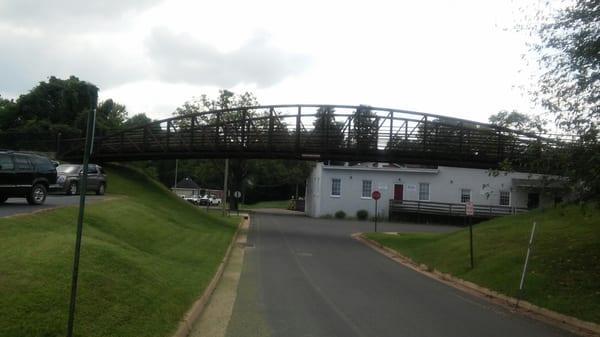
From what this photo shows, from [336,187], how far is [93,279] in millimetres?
49479

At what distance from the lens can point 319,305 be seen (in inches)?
473

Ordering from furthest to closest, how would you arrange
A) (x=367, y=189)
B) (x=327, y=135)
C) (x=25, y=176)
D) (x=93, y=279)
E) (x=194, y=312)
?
(x=367, y=189) < (x=327, y=135) < (x=25, y=176) < (x=194, y=312) < (x=93, y=279)

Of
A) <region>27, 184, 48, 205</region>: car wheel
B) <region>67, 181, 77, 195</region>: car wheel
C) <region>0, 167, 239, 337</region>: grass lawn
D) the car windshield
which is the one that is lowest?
<region>0, 167, 239, 337</region>: grass lawn

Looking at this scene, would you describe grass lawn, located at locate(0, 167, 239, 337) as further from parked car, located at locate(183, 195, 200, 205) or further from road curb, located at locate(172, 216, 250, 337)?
parked car, located at locate(183, 195, 200, 205)

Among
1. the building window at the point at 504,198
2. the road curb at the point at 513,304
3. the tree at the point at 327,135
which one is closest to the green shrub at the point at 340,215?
the building window at the point at 504,198

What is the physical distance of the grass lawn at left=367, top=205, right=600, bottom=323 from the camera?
1326 cm

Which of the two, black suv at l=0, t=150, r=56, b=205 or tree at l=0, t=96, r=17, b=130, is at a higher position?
tree at l=0, t=96, r=17, b=130

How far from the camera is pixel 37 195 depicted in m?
19.8

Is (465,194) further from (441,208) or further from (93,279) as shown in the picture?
(93,279)

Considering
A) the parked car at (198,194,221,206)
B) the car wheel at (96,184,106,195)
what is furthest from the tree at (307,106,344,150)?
the parked car at (198,194,221,206)

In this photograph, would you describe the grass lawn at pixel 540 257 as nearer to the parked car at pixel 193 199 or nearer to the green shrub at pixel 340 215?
the green shrub at pixel 340 215

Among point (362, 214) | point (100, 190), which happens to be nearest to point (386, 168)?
point (362, 214)

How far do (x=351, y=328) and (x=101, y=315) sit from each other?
3997 mm

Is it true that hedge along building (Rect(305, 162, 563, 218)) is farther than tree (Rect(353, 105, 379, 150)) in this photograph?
Yes
